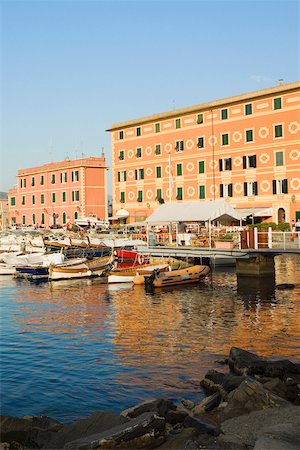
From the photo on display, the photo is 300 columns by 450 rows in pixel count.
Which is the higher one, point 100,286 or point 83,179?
point 83,179

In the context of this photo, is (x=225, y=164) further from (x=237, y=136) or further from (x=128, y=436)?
(x=128, y=436)

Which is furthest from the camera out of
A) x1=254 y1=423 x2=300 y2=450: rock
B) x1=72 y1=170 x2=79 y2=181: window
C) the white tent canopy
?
x1=72 y1=170 x2=79 y2=181: window

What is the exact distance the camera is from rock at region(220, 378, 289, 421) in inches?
423

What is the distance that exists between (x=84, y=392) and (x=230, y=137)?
46113 millimetres

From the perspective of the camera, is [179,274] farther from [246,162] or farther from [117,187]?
[117,187]

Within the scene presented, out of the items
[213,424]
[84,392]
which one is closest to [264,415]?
[213,424]

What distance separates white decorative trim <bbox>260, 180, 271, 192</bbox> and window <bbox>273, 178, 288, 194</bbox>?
2.26 ft

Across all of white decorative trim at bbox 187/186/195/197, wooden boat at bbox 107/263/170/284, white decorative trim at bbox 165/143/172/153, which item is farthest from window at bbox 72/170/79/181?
wooden boat at bbox 107/263/170/284

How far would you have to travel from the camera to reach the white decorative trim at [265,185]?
2140 inches

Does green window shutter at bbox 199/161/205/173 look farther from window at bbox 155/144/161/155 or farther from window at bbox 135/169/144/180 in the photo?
window at bbox 135/169/144/180

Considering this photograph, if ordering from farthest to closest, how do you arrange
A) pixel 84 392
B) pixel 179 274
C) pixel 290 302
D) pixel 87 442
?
pixel 179 274
pixel 290 302
pixel 84 392
pixel 87 442

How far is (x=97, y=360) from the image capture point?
57.2 ft

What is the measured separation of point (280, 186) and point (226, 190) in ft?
21.6

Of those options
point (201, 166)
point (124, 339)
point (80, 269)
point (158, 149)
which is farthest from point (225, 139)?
point (124, 339)
